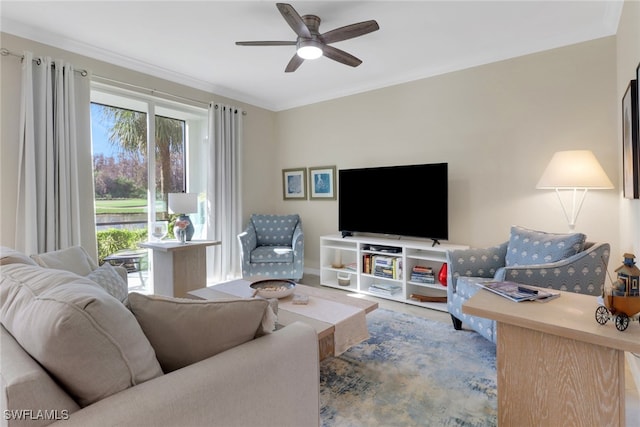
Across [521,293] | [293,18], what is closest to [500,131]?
[521,293]

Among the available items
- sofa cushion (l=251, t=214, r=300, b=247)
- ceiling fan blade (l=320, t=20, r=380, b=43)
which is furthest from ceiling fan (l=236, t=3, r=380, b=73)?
sofa cushion (l=251, t=214, r=300, b=247)

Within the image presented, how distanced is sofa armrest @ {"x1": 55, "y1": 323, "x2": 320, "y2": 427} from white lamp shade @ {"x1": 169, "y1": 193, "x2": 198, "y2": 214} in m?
2.71

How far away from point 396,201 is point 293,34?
2.01 metres

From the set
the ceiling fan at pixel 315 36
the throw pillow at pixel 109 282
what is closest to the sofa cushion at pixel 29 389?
the throw pillow at pixel 109 282

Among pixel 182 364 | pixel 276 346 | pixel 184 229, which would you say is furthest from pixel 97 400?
pixel 184 229

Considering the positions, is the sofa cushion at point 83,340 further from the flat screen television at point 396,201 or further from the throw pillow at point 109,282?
the flat screen television at point 396,201

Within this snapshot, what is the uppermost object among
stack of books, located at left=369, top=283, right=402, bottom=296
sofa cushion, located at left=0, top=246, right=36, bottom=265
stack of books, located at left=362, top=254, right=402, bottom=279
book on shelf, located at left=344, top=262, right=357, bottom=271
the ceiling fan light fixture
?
the ceiling fan light fixture

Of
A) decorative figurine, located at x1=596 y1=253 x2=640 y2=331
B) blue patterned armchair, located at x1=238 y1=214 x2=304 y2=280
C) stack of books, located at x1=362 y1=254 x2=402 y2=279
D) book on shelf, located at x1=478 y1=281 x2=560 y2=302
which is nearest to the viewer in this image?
decorative figurine, located at x1=596 y1=253 x2=640 y2=331

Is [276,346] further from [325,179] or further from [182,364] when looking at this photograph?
[325,179]

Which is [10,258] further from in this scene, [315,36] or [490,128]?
[490,128]

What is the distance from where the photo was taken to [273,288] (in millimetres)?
2189

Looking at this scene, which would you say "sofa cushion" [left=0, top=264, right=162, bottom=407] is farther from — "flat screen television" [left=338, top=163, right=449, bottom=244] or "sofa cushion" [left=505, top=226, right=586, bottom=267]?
"flat screen television" [left=338, top=163, right=449, bottom=244]

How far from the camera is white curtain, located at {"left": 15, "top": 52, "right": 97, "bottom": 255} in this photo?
2.72m

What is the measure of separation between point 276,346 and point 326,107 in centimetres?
400
